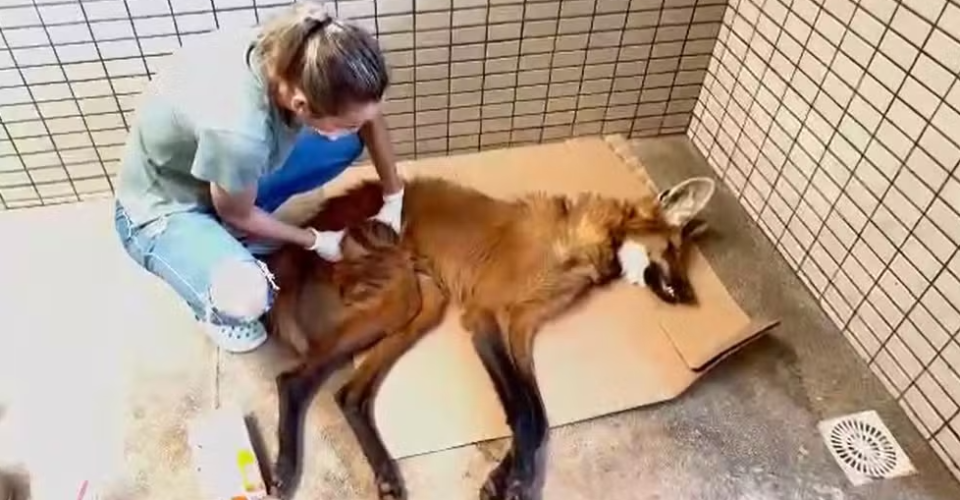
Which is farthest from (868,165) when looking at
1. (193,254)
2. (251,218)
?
(193,254)

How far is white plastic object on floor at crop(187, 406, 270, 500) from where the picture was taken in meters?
1.43

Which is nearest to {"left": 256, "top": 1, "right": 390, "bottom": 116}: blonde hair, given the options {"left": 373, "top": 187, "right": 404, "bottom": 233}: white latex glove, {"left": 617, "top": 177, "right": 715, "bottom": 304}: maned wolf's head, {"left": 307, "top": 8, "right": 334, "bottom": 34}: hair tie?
{"left": 307, "top": 8, "right": 334, "bottom": 34}: hair tie

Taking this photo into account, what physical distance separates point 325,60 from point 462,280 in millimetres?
754

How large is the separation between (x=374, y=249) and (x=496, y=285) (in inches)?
11.1

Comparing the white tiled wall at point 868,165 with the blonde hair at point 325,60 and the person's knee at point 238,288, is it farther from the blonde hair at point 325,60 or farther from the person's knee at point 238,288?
the person's knee at point 238,288

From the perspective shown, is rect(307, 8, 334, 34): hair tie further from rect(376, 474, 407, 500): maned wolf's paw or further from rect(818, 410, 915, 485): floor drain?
rect(818, 410, 915, 485): floor drain

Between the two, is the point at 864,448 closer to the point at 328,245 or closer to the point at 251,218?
the point at 328,245

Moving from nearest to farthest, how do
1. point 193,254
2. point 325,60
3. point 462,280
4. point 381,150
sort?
point 325,60, point 193,254, point 381,150, point 462,280

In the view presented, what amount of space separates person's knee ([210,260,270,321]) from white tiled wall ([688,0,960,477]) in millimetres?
1248

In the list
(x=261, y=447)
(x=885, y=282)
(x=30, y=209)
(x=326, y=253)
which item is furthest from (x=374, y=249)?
(x=885, y=282)

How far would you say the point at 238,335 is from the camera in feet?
5.49

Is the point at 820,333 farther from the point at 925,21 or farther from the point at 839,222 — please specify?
the point at 925,21

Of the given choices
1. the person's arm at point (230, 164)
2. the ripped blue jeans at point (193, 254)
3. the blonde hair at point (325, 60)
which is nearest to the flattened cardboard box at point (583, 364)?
the ripped blue jeans at point (193, 254)

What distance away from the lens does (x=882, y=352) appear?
1.72m
